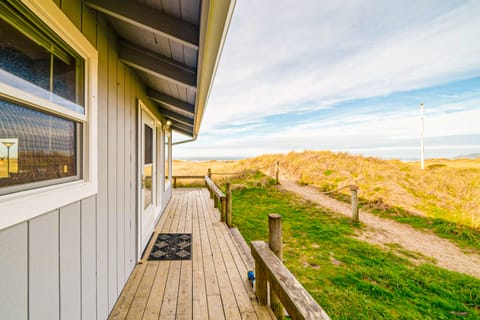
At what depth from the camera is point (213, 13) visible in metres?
0.98

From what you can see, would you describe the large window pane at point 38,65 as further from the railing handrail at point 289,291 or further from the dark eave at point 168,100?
the dark eave at point 168,100

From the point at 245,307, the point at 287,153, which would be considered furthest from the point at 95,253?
the point at 287,153

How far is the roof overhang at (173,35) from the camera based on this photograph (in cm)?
113

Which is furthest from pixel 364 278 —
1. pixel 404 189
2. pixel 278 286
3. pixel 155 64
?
pixel 404 189

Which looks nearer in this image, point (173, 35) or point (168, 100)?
point (173, 35)

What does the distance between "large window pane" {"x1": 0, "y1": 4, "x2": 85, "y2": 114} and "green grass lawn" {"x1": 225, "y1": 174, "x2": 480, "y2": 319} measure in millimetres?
2893

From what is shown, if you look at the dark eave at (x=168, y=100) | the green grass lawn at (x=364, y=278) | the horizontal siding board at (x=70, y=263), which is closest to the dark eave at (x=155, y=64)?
the dark eave at (x=168, y=100)

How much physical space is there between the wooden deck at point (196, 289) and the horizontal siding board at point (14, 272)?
1186mm

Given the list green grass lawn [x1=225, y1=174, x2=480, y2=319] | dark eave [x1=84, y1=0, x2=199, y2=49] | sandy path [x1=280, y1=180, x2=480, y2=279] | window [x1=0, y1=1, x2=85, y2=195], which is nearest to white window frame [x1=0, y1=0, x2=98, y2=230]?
window [x1=0, y1=1, x2=85, y2=195]

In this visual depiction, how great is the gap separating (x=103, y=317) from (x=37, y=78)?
69.6 inches

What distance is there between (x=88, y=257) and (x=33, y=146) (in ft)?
2.85

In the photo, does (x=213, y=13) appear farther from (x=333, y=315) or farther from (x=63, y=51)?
(x=333, y=315)

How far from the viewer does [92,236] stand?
151 cm

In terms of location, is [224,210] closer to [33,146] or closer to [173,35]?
[173,35]
